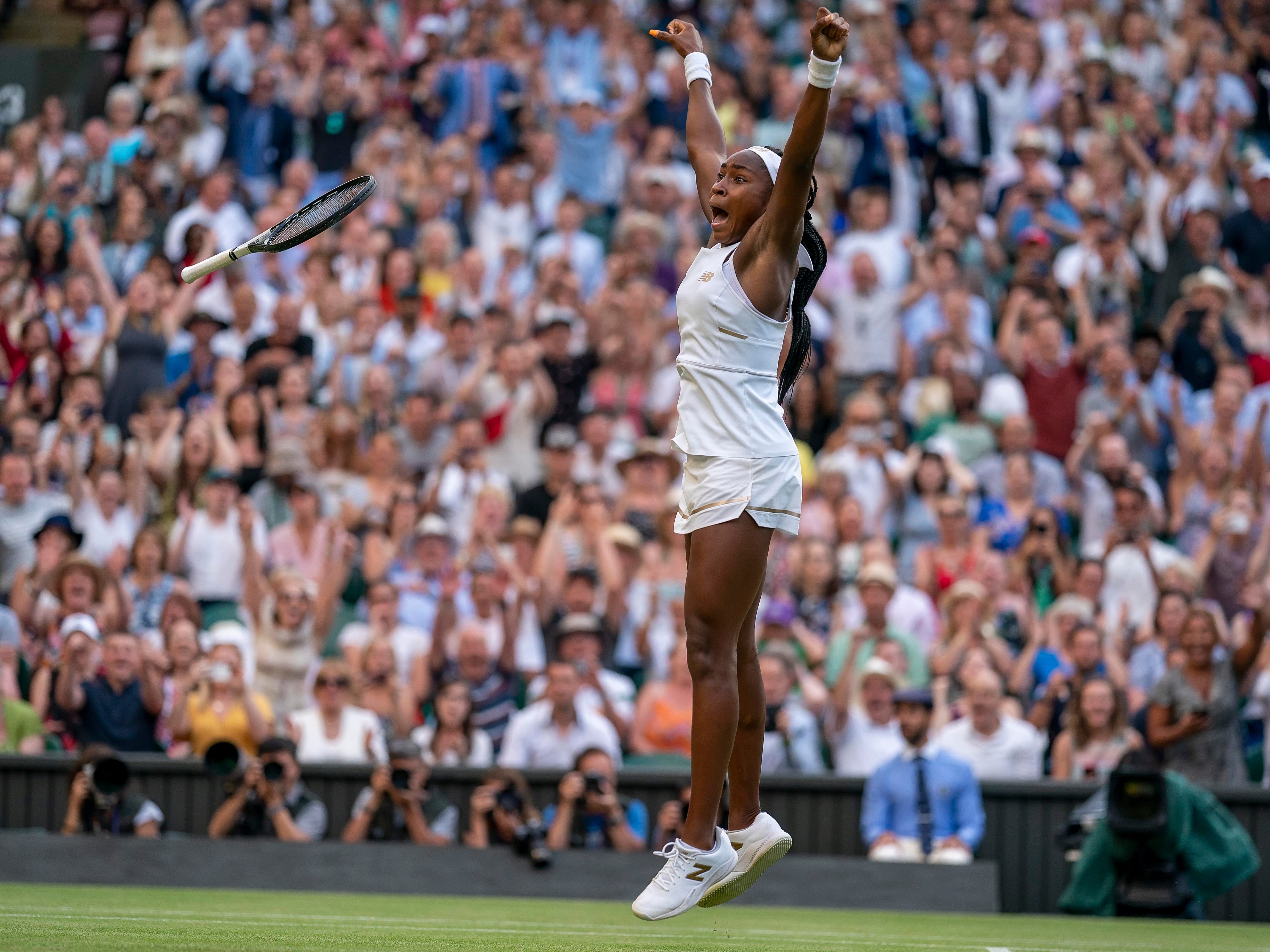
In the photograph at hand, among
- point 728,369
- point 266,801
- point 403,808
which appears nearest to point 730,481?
point 728,369

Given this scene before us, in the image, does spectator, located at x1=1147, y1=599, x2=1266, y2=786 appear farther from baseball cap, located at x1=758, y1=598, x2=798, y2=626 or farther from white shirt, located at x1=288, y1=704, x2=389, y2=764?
white shirt, located at x1=288, y1=704, x2=389, y2=764

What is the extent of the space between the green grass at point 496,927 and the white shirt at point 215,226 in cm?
731

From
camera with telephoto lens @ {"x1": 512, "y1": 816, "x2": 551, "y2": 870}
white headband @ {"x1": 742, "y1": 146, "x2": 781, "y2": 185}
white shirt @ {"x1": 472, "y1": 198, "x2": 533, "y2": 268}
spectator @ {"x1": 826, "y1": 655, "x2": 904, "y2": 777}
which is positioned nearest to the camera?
white headband @ {"x1": 742, "y1": 146, "x2": 781, "y2": 185}

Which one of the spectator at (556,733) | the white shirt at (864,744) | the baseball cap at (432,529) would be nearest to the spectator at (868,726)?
the white shirt at (864,744)

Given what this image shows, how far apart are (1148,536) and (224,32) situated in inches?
381

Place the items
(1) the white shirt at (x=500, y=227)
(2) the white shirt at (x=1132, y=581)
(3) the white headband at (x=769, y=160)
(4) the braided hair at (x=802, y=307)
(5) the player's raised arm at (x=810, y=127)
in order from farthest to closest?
(1) the white shirt at (x=500, y=227)
(2) the white shirt at (x=1132, y=581)
(4) the braided hair at (x=802, y=307)
(3) the white headband at (x=769, y=160)
(5) the player's raised arm at (x=810, y=127)

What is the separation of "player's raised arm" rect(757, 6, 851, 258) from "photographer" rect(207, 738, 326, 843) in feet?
17.3

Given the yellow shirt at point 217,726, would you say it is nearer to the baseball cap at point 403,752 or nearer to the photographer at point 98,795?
the photographer at point 98,795

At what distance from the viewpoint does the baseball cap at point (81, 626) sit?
11.3 metres

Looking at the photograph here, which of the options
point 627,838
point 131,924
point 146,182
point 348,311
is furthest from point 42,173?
point 131,924

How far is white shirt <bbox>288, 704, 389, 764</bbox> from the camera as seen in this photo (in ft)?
35.8

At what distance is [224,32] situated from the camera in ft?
56.1

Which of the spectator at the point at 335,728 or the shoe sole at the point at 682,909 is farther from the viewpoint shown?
the spectator at the point at 335,728

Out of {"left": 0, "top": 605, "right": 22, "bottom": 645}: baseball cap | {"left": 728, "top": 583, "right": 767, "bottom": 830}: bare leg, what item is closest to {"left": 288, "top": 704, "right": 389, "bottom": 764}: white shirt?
{"left": 0, "top": 605, "right": 22, "bottom": 645}: baseball cap
